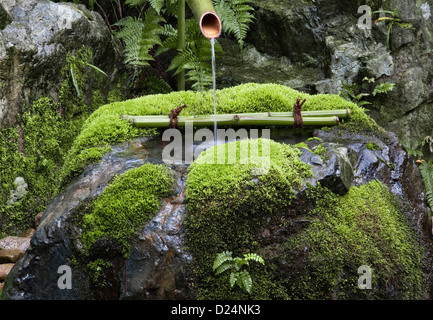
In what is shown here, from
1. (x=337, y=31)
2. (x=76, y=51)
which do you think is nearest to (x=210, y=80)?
(x=76, y=51)

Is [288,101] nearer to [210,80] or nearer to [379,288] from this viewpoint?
[210,80]

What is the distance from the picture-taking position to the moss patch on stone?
398 cm

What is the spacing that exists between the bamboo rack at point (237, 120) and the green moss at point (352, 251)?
1.09 meters

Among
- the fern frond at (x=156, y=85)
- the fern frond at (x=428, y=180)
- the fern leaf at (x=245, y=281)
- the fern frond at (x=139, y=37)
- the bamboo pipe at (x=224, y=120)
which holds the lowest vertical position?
the fern leaf at (x=245, y=281)

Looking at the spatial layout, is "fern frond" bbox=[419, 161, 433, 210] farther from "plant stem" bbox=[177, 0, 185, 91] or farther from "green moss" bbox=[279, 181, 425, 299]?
"plant stem" bbox=[177, 0, 185, 91]

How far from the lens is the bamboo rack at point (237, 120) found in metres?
4.07

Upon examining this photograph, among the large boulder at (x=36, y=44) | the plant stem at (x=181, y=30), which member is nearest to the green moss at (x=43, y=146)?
the large boulder at (x=36, y=44)

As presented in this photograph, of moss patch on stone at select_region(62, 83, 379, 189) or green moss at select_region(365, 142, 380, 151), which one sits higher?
moss patch on stone at select_region(62, 83, 379, 189)

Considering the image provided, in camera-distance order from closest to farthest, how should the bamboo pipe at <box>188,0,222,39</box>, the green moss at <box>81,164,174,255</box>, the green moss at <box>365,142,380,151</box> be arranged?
the green moss at <box>81,164,174,255</box>
the green moss at <box>365,142,380,151</box>
the bamboo pipe at <box>188,0,222,39</box>

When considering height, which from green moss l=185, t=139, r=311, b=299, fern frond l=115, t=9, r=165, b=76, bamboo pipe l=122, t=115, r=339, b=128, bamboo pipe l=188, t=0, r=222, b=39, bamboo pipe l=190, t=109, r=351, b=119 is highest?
fern frond l=115, t=9, r=165, b=76

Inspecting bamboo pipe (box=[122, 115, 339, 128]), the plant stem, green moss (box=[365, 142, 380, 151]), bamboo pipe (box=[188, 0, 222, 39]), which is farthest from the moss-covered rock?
the plant stem

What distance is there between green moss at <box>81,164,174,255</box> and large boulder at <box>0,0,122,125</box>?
6.29 feet

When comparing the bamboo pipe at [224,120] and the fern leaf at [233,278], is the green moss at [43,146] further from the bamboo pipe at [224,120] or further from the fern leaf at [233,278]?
the fern leaf at [233,278]

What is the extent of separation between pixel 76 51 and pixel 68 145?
3.99ft
